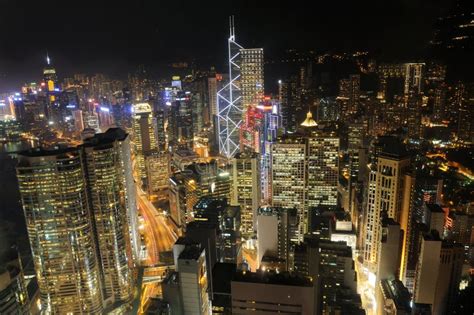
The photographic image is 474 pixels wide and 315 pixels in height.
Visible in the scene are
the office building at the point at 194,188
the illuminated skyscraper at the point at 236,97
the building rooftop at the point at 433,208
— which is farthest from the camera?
the illuminated skyscraper at the point at 236,97

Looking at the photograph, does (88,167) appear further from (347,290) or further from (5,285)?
(347,290)

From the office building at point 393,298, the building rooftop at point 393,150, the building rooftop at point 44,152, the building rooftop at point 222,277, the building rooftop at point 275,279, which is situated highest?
the building rooftop at point 44,152

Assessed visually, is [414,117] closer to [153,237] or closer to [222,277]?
[153,237]

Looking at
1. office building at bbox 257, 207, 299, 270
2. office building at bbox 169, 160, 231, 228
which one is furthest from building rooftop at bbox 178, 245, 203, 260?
office building at bbox 169, 160, 231, 228

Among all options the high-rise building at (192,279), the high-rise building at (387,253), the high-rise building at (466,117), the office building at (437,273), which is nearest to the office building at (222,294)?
the high-rise building at (192,279)

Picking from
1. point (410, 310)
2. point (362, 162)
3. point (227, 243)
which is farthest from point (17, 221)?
point (362, 162)

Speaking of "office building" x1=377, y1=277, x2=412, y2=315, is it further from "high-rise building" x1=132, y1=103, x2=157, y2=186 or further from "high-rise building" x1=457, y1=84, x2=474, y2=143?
"high-rise building" x1=132, y1=103, x2=157, y2=186

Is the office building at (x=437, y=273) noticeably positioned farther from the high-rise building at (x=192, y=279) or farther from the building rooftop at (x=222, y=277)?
the high-rise building at (x=192, y=279)

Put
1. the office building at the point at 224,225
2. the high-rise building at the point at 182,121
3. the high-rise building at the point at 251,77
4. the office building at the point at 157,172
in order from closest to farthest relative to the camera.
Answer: the office building at the point at 224,225 < the office building at the point at 157,172 < the high-rise building at the point at 251,77 < the high-rise building at the point at 182,121

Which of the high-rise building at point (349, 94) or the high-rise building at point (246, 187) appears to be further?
the high-rise building at point (349, 94)
